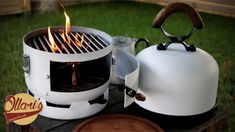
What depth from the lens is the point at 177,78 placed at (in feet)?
3.84

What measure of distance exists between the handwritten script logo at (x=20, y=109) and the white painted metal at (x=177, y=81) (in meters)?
0.40

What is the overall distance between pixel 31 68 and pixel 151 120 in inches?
18.6

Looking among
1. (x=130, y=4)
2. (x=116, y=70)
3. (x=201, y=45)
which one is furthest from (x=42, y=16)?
(x=116, y=70)

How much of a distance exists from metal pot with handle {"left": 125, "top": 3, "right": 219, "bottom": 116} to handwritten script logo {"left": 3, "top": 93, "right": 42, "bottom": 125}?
40 cm

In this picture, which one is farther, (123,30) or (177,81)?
(123,30)

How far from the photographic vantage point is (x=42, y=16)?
4.49 metres

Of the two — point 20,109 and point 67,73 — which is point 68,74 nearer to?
point 67,73

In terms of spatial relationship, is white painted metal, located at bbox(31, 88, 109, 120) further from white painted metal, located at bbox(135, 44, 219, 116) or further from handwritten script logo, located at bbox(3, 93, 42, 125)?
white painted metal, located at bbox(135, 44, 219, 116)

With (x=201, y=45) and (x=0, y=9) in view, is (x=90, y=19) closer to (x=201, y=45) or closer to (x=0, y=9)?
(x=0, y=9)

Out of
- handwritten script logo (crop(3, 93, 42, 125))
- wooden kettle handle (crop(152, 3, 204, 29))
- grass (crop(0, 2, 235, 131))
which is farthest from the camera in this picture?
grass (crop(0, 2, 235, 131))

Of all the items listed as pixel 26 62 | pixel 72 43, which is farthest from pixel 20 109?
→ pixel 72 43

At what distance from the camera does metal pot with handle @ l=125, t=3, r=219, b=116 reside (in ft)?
3.86

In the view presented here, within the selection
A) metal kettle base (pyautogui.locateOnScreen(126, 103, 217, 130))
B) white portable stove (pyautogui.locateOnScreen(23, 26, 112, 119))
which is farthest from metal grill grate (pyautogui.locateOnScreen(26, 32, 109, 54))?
metal kettle base (pyautogui.locateOnScreen(126, 103, 217, 130))

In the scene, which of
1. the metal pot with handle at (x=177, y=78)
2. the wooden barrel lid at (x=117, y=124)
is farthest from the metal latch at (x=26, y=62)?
the metal pot with handle at (x=177, y=78)
